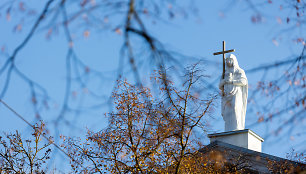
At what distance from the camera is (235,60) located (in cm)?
1953

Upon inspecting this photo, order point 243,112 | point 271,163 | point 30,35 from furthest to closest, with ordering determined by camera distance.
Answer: point 243,112, point 271,163, point 30,35

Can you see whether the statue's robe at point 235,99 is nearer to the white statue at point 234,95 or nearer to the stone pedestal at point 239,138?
the white statue at point 234,95

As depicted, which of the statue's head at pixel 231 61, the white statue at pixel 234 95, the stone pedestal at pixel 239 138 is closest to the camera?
the stone pedestal at pixel 239 138

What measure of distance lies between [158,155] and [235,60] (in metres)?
6.15

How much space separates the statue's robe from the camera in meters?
19.0

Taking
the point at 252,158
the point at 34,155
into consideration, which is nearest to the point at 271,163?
the point at 252,158

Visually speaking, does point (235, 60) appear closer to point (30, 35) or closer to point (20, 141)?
point (20, 141)

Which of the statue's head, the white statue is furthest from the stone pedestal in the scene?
the statue's head

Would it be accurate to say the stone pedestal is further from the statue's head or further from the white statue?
the statue's head

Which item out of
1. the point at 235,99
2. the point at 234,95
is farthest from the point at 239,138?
the point at 234,95

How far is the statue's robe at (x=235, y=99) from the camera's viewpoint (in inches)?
747

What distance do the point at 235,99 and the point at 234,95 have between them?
0.46ft

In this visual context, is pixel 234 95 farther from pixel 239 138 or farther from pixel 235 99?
pixel 239 138

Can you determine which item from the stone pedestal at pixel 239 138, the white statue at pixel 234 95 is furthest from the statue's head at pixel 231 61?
the stone pedestal at pixel 239 138
